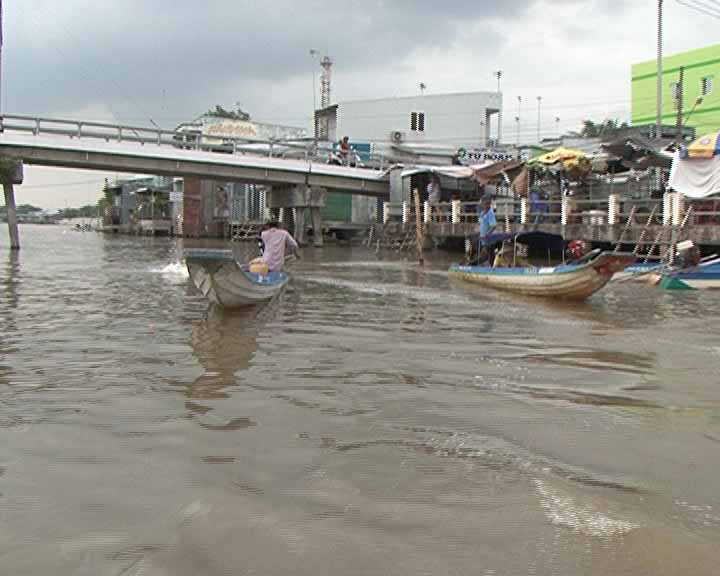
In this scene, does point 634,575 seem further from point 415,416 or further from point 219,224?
point 219,224

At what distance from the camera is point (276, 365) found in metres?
6.55

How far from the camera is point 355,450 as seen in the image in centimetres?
415

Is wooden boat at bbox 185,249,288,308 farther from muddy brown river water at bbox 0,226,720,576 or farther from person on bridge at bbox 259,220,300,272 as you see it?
muddy brown river water at bbox 0,226,720,576

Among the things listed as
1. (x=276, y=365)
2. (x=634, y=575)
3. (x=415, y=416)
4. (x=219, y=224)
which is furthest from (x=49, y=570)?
(x=219, y=224)

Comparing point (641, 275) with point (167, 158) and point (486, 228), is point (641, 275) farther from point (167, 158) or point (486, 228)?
point (167, 158)

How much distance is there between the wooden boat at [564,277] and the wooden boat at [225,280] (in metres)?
4.64

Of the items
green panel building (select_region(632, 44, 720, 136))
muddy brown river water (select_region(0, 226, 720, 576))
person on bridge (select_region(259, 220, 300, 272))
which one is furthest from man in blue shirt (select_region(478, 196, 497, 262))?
green panel building (select_region(632, 44, 720, 136))

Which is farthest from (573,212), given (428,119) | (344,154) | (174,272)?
(428,119)

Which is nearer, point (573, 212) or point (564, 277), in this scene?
point (564, 277)

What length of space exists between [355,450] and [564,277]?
27.2ft

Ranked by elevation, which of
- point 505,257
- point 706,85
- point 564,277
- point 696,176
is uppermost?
point 706,85

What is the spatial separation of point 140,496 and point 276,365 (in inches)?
124

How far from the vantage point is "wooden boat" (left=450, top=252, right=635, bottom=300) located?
36.2ft

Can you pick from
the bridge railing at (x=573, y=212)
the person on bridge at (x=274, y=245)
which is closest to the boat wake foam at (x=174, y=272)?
the person on bridge at (x=274, y=245)
